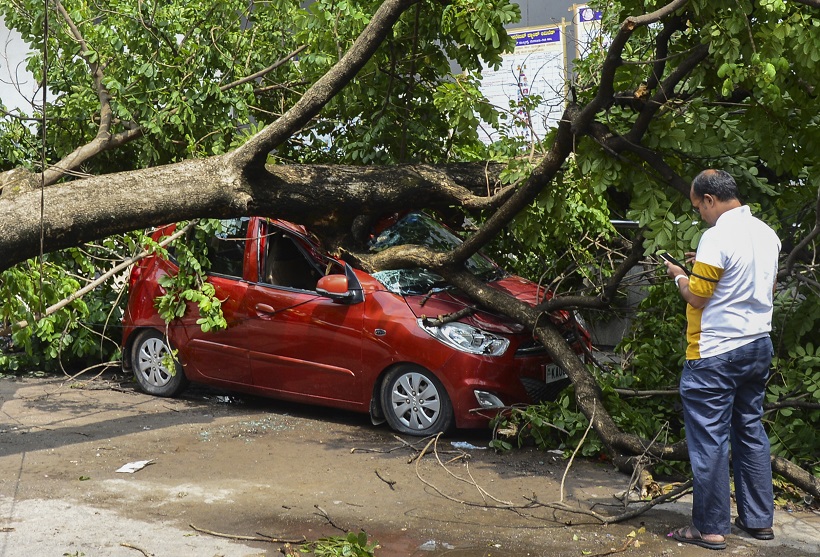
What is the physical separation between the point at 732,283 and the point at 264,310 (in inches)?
170

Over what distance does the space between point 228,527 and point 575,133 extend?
336 cm

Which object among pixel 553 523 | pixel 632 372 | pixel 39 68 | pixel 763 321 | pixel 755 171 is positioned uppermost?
pixel 39 68

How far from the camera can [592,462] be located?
707 cm

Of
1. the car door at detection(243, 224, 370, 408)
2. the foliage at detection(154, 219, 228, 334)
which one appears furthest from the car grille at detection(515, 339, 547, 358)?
the foliage at detection(154, 219, 228, 334)

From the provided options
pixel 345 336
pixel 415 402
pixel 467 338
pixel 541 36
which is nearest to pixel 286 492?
pixel 415 402

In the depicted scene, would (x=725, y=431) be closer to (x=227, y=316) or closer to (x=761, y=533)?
(x=761, y=533)

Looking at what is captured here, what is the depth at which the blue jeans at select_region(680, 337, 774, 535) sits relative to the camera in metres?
5.19

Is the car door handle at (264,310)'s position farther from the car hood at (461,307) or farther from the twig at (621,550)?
the twig at (621,550)

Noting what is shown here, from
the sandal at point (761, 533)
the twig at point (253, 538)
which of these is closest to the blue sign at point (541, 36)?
the sandal at point (761, 533)

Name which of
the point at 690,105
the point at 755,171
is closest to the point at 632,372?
the point at 755,171

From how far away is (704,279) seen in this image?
5168 mm

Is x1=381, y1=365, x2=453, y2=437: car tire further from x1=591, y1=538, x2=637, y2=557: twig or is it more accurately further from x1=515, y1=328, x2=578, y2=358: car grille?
x1=591, y1=538, x2=637, y2=557: twig

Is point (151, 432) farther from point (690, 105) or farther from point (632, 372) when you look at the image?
point (690, 105)

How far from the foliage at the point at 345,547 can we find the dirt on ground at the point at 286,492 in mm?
174
